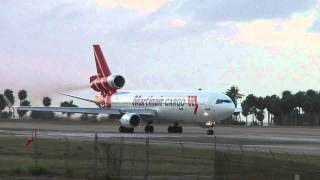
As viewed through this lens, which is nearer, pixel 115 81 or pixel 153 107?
pixel 153 107

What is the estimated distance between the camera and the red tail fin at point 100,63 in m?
70.6

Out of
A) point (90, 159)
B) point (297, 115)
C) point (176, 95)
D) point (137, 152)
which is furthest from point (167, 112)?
point (297, 115)

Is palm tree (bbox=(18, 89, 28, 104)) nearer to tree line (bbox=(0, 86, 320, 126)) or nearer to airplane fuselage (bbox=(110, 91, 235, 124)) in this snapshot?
tree line (bbox=(0, 86, 320, 126))

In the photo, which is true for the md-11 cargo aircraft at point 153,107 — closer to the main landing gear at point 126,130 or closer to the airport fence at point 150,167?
the main landing gear at point 126,130

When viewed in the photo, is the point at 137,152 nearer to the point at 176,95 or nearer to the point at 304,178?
the point at 304,178

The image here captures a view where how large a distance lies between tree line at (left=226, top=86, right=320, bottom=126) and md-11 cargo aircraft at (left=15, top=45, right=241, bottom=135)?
86.7 m

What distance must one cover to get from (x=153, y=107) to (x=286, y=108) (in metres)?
102

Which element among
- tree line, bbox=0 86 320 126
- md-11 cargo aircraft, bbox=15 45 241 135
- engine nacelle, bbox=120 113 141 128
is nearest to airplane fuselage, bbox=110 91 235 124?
md-11 cargo aircraft, bbox=15 45 241 135

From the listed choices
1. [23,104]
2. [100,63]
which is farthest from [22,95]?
[100,63]

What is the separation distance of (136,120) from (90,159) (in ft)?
106

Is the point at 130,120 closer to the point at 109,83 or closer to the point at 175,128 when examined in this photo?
the point at 175,128

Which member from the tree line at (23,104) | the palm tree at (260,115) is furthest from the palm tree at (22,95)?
the palm tree at (260,115)

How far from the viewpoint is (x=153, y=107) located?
61250 millimetres

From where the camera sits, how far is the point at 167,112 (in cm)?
5994
